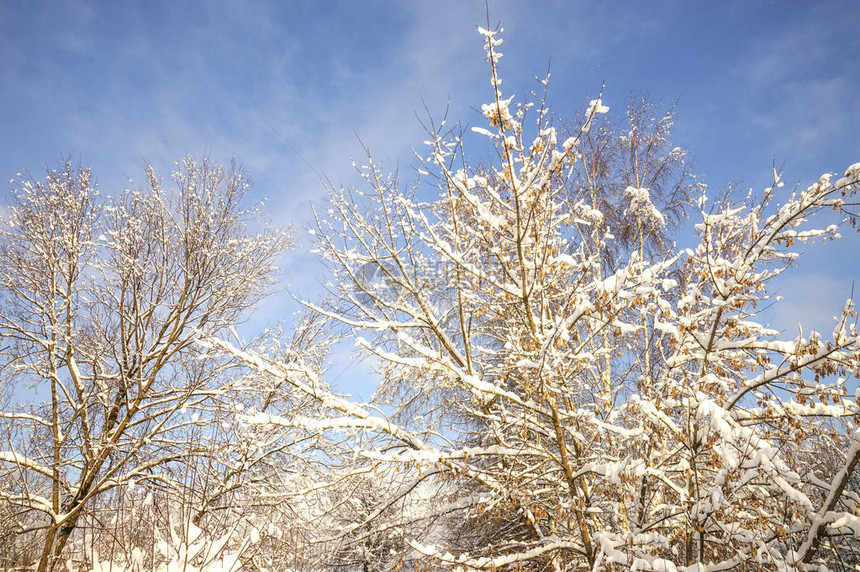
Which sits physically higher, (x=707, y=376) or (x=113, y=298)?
(x=113, y=298)

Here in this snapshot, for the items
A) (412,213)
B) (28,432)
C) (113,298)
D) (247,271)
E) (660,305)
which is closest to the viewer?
(660,305)

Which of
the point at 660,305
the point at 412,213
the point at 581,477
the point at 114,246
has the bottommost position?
the point at 581,477

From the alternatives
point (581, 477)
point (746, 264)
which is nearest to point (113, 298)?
point (581, 477)

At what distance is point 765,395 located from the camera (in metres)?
3.71

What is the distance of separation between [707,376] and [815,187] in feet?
4.88

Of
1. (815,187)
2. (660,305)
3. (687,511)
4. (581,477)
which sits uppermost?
(815,187)

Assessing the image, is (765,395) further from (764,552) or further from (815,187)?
(815,187)

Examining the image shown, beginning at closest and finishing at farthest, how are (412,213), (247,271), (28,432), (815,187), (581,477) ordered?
(815,187)
(581,477)
(412,213)
(28,432)
(247,271)

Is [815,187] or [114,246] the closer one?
[815,187]

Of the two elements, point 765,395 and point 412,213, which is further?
point 412,213

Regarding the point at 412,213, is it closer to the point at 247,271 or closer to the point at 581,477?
the point at 581,477

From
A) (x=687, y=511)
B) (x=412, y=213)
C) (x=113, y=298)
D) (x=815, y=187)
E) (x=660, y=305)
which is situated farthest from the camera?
(x=113, y=298)

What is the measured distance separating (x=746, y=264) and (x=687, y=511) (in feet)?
6.11

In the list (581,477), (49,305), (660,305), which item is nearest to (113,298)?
(49,305)
